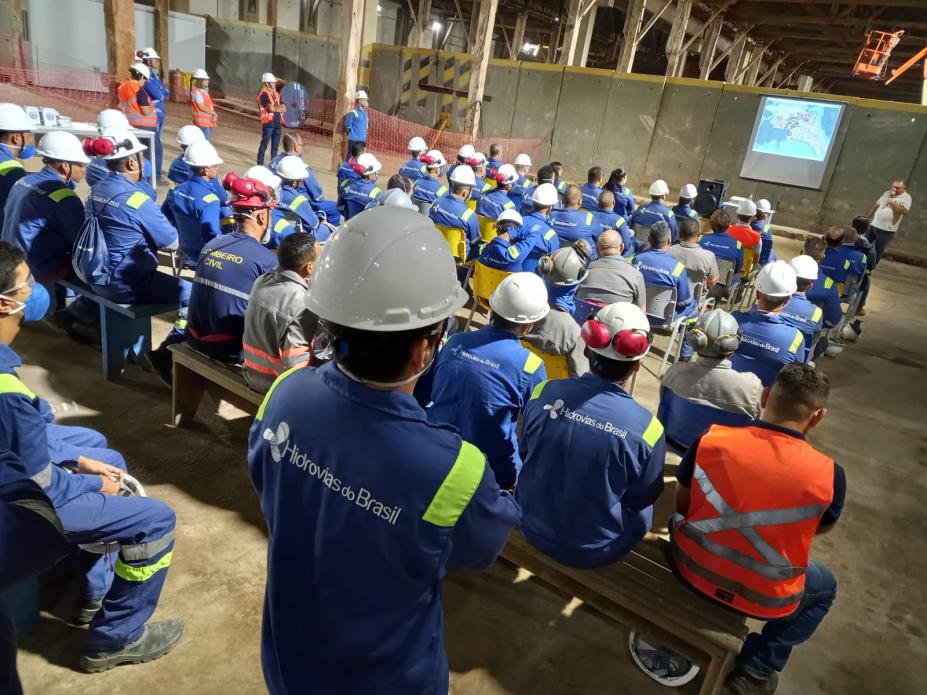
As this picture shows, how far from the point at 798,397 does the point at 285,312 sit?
2.34 m

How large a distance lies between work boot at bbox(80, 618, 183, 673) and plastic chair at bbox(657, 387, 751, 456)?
257 cm

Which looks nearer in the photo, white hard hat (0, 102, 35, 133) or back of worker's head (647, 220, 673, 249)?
white hard hat (0, 102, 35, 133)

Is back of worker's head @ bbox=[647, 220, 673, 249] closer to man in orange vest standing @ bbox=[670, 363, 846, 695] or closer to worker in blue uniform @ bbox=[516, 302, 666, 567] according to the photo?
worker in blue uniform @ bbox=[516, 302, 666, 567]

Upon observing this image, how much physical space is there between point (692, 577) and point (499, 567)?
1.13m

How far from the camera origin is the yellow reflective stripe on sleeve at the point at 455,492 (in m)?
1.16

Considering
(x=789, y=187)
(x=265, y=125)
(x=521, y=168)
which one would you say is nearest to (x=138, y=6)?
(x=265, y=125)

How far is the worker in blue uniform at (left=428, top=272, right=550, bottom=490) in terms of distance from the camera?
2830 mm

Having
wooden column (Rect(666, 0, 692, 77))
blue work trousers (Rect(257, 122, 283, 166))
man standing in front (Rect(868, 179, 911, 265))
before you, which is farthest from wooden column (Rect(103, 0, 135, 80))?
man standing in front (Rect(868, 179, 911, 265))

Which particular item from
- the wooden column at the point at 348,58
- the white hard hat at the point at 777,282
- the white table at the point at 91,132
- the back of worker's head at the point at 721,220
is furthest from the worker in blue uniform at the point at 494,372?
the wooden column at the point at 348,58

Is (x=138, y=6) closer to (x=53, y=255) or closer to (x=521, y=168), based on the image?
(x=521, y=168)

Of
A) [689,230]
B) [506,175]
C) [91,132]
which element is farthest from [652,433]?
[91,132]

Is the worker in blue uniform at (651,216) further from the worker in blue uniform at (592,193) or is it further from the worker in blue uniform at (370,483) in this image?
the worker in blue uniform at (370,483)

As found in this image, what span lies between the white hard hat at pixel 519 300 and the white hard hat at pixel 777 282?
6.79ft

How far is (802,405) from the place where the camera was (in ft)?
6.99
